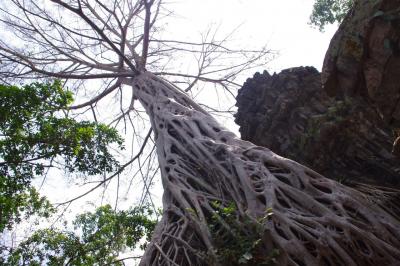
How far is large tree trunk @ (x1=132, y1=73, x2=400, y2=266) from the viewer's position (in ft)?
9.82

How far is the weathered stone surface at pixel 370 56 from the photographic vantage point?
3115 millimetres

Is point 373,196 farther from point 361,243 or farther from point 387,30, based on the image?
point 387,30

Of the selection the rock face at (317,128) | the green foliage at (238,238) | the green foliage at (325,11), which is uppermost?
the green foliage at (325,11)

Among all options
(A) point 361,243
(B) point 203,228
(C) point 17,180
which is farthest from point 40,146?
(A) point 361,243

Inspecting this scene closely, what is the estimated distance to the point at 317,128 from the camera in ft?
17.1

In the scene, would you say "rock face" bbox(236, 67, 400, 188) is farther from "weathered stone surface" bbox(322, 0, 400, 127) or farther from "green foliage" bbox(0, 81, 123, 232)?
"green foliage" bbox(0, 81, 123, 232)

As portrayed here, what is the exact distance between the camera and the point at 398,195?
3.92m

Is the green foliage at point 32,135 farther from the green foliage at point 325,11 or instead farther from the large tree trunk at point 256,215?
the green foliage at point 325,11

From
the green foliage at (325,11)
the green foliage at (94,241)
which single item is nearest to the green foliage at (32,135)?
the green foliage at (94,241)

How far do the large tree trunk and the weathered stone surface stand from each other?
0.93 meters

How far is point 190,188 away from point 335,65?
1935 millimetres

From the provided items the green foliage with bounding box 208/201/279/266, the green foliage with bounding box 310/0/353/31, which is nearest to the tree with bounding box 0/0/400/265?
the green foliage with bounding box 208/201/279/266

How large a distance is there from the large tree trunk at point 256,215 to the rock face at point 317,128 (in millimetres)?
1270

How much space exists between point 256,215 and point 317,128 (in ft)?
7.48
